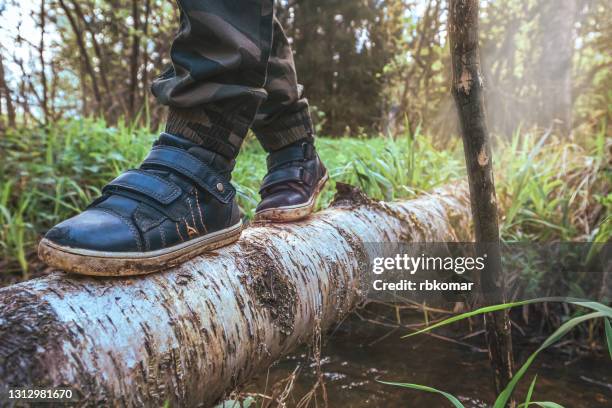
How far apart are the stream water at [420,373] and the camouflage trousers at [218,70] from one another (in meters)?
0.73

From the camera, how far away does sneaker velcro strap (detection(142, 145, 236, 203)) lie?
2.90 ft

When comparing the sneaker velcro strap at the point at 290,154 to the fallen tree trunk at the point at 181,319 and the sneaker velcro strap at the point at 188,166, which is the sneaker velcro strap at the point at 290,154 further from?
the sneaker velcro strap at the point at 188,166

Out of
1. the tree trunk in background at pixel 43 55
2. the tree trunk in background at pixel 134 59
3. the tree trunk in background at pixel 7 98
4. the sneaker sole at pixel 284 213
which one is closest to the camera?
the sneaker sole at pixel 284 213

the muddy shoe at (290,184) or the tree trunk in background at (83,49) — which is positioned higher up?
the tree trunk in background at (83,49)

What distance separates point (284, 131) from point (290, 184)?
0.67ft

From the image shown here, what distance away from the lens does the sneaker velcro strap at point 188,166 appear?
34.8 inches

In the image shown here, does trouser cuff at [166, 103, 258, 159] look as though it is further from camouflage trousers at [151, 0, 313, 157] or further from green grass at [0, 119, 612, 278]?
green grass at [0, 119, 612, 278]

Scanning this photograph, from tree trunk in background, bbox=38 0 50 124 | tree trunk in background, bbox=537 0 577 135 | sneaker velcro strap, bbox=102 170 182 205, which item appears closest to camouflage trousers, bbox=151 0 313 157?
sneaker velcro strap, bbox=102 170 182 205

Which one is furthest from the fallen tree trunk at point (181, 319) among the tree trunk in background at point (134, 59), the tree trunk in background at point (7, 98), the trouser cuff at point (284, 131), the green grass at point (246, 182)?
the tree trunk in background at point (134, 59)

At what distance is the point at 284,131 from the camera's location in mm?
1405

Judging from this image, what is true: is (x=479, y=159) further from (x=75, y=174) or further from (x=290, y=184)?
(x=75, y=174)

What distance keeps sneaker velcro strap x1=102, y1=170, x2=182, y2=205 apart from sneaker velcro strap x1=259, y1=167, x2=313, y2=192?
507 mm

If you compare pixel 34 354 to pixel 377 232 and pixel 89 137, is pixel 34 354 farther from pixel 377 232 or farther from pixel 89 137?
pixel 89 137

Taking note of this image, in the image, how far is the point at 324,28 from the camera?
10.4m
